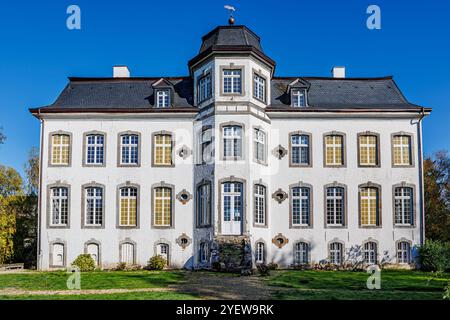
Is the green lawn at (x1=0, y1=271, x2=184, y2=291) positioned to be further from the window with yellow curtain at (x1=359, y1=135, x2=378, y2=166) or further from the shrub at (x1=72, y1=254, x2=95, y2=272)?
the window with yellow curtain at (x1=359, y1=135, x2=378, y2=166)

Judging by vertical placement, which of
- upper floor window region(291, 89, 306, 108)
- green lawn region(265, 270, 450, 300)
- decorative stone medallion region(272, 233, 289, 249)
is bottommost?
green lawn region(265, 270, 450, 300)

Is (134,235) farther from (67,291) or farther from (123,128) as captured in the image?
(67,291)

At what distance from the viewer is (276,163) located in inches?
1029

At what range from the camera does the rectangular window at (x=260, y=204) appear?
24672mm

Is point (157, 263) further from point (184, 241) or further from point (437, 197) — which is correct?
point (437, 197)

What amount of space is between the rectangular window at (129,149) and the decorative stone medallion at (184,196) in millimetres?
2878

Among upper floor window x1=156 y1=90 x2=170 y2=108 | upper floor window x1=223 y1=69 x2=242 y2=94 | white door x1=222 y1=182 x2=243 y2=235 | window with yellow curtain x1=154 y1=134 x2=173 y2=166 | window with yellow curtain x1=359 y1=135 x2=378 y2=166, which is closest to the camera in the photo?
white door x1=222 y1=182 x2=243 y2=235

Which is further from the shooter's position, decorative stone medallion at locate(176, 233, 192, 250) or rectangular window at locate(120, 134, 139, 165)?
rectangular window at locate(120, 134, 139, 165)

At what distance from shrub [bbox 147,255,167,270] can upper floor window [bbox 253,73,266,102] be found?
947 centimetres

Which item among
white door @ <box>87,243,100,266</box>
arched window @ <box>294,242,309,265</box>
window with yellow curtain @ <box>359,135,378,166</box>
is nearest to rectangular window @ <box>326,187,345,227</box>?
arched window @ <box>294,242,309,265</box>

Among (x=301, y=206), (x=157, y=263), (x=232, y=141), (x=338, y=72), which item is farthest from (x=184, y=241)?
(x=338, y=72)

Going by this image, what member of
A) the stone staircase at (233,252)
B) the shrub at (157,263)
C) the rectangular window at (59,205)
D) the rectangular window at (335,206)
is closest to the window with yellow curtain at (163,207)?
the shrub at (157,263)

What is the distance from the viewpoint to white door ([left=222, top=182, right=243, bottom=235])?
2370 cm

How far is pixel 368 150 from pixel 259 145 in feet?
19.4
